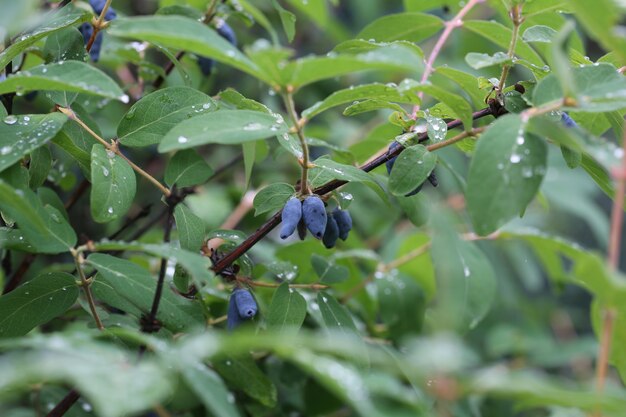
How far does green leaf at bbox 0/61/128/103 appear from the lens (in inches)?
36.9

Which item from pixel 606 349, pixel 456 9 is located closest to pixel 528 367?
pixel 456 9

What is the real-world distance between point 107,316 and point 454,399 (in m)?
0.73

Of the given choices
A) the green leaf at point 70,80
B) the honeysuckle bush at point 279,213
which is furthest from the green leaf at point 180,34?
the green leaf at point 70,80

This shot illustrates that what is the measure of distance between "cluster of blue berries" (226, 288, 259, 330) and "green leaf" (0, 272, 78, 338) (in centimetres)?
23

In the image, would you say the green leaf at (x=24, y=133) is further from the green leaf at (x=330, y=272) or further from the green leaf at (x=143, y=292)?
the green leaf at (x=330, y=272)

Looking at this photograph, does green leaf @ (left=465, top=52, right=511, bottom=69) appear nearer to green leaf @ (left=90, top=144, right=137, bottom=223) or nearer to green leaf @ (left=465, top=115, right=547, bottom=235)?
green leaf @ (left=465, top=115, right=547, bottom=235)

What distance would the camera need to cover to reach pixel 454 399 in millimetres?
674

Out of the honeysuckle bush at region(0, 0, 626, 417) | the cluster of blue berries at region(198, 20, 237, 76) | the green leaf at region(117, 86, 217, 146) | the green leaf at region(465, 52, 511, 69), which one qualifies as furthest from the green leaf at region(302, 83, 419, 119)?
the cluster of blue berries at region(198, 20, 237, 76)

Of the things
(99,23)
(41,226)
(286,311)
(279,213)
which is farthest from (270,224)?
(99,23)

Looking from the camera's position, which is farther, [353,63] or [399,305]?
[399,305]

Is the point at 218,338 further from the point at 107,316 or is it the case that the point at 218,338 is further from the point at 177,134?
the point at 107,316

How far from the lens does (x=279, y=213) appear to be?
1162 millimetres

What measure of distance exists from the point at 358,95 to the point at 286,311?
35cm

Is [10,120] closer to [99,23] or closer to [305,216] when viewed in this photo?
[99,23]
